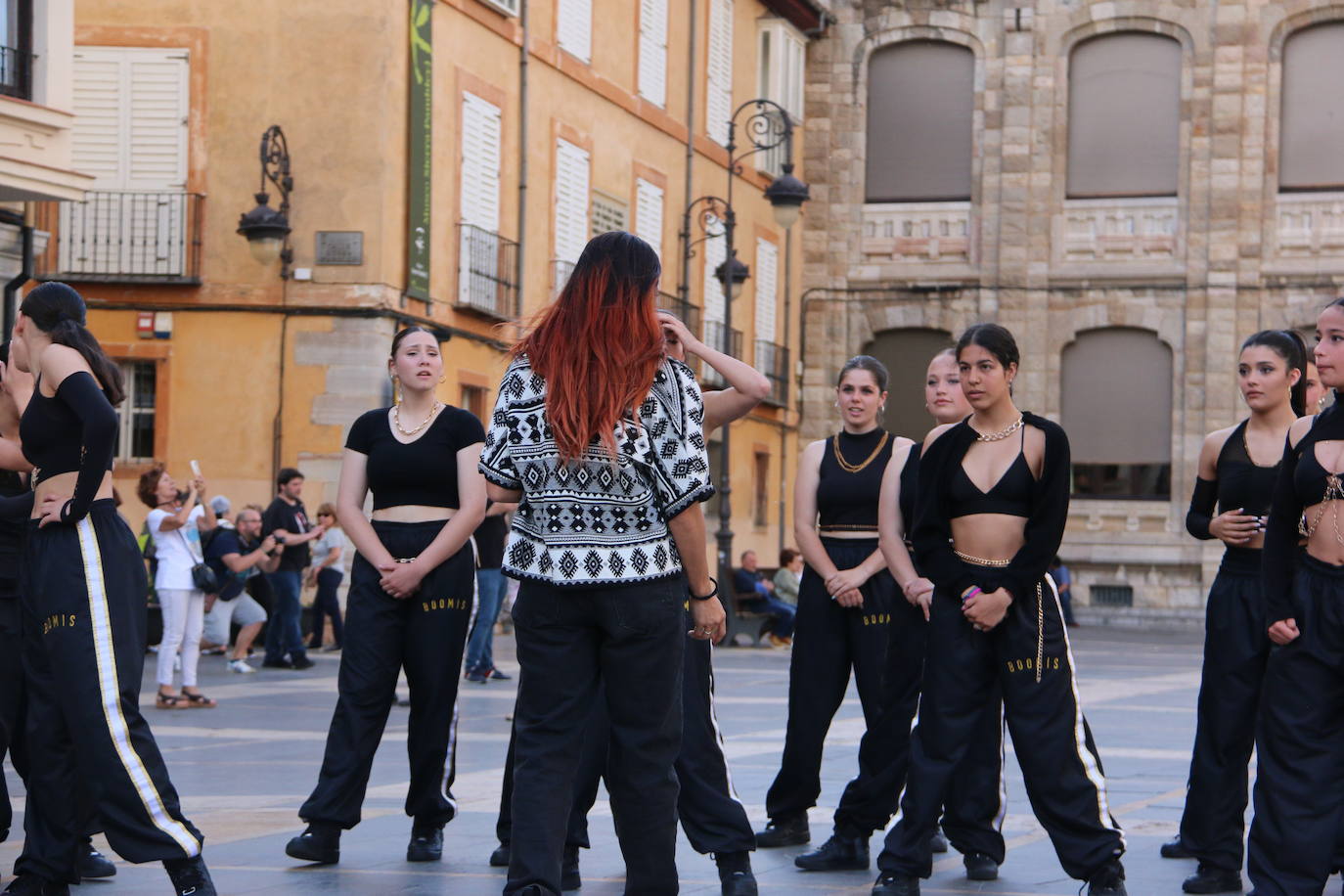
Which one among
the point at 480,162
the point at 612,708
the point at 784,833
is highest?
the point at 480,162

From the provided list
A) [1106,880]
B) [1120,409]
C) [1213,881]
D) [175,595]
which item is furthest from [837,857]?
[1120,409]

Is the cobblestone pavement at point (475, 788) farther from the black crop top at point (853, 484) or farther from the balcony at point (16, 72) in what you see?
the balcony at point (16, 72)

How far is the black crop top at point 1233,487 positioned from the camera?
782 cm

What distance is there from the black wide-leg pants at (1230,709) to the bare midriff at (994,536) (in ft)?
3.44

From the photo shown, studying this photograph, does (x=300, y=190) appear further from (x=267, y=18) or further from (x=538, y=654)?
(x=538, y=654)

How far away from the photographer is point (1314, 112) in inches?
1400

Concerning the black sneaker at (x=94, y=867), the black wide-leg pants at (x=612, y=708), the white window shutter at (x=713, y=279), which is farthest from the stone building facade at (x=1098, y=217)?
the black wide-leg pants at (x=612, y=708)

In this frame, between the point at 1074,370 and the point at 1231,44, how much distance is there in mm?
6180

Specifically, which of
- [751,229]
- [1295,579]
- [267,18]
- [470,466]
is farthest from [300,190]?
[1295,579]

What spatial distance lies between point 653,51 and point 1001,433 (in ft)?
78.3

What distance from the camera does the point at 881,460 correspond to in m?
8.26

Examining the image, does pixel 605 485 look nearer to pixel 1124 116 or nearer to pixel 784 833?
pixel 784 833

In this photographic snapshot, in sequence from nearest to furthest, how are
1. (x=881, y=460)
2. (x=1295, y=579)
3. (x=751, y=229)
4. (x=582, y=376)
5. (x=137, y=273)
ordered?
1. (x=582, y=376)
2. (x=1295, y=579)
3. (x=881, y=460)
4. (x=137, y=273)
5. (x=751, y=229)

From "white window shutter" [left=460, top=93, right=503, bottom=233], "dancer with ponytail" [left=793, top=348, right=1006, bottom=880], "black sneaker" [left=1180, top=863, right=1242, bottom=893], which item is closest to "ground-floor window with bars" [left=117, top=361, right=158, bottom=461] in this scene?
"white window shutter" [left=460, top=93, right=503, bottom=233]
